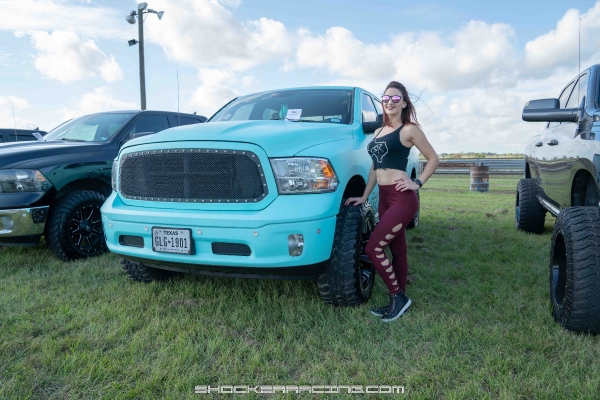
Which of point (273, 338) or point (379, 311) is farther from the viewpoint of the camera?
point (379, 311)

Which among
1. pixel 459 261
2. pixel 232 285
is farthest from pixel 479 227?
pixel 232 285

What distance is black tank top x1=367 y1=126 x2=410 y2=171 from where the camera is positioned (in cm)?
298

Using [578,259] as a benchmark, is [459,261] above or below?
below

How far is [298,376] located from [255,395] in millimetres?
268

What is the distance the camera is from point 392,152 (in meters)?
3.00

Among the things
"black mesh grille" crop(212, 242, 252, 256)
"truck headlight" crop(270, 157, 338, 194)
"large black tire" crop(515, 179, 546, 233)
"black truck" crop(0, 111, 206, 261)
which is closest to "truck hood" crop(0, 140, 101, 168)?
"black truck" crop(0, 111, 206, 261)

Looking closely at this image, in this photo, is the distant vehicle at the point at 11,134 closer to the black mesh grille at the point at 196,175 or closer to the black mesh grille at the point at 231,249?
the black mesh grille at the point at 196,175

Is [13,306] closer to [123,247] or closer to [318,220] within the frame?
[123,247]

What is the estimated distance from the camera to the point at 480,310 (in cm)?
310

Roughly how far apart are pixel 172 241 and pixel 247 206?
591 mm

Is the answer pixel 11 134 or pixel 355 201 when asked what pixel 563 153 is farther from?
pixel 11 134

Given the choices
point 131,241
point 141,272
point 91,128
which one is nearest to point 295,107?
point 131,241

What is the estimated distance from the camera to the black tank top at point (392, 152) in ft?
9.79

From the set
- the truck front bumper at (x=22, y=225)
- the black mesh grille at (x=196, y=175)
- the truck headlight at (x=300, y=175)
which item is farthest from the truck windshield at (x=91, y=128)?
the truck headlight at (x=300, y=175)
